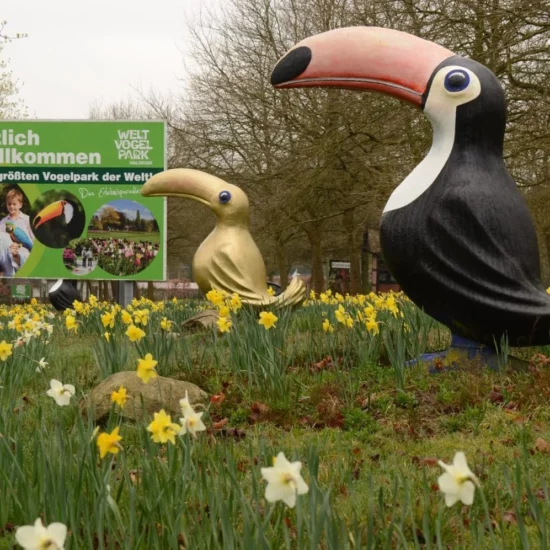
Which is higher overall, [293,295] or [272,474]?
[293,295]

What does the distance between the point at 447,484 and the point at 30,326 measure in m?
4.02

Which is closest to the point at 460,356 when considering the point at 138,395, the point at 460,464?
the point at 138,395

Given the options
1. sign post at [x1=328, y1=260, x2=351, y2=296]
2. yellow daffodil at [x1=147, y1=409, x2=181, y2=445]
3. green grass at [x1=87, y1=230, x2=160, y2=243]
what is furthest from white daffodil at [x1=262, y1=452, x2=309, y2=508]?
sign post at [x1=328, y1=260, x2=351, y2=296]

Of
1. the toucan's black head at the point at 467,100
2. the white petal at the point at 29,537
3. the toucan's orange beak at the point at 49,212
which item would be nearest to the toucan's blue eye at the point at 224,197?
the toucan's black head at the point at 467,100

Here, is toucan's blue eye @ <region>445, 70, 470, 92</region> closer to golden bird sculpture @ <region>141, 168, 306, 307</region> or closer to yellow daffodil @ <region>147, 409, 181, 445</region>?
yellow daffodil @ <region>147, 409, 181, 445</region>

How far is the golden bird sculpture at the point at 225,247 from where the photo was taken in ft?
29.8

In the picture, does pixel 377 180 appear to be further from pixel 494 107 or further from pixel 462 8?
pixel 494 107

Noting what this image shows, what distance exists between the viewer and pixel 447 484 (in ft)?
4.43

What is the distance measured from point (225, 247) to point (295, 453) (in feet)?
24.0

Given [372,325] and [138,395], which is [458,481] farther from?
[372,325]

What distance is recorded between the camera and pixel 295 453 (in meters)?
1.94

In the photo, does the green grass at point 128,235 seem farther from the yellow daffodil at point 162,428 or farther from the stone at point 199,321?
the yellow daffodil at point 162,428

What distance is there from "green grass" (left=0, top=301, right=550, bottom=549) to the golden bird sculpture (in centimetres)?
316

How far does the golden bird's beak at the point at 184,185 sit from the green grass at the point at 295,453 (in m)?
3.66
